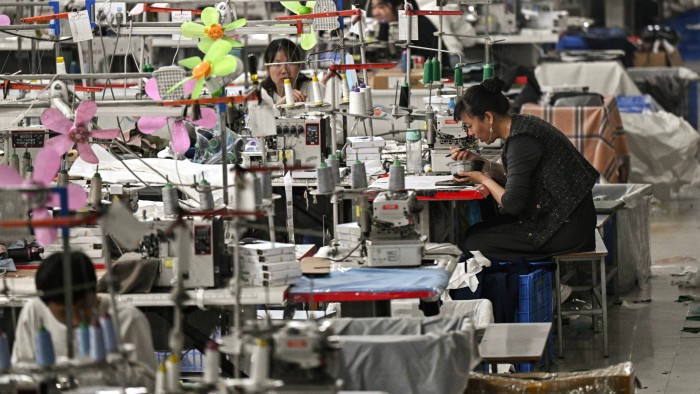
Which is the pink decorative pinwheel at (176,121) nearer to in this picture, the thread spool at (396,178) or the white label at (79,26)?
the thread spool at (396,178)

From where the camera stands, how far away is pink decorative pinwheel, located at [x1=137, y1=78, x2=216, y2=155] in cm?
457

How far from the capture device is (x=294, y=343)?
3262mm

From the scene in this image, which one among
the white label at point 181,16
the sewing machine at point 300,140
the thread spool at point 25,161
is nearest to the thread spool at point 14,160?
the thread spool at point 25,161

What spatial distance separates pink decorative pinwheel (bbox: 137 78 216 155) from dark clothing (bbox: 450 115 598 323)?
1.34m

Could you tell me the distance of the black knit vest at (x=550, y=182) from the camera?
18.8 ft

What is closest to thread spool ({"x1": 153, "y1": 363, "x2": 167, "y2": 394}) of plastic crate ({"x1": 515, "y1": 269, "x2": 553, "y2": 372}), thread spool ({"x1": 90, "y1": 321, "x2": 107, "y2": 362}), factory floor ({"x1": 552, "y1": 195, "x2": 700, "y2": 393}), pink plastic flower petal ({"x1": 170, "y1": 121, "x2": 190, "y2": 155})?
thread spool ({"x1": 90, "y1": 321, "x2": 107, "y2": 362})

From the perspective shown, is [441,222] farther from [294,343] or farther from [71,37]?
[294,343]

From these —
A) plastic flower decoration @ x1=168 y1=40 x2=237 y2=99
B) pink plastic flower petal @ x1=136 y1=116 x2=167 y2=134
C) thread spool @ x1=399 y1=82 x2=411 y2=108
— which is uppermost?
plastic flower decoration @ x1=168 y1=40 x2=237 y2=99

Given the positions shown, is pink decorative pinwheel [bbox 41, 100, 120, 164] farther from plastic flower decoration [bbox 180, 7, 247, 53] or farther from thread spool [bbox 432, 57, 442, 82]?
thread spool [bbox 432, 57, 442, 82]

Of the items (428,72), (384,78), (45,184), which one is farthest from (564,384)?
(384,78)

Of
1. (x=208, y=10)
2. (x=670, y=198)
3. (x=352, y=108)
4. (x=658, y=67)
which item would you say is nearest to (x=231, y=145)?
(x=352, y=108)

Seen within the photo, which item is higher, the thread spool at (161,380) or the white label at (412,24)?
the white label at (412,24)

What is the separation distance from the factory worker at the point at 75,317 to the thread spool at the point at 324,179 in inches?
50.8

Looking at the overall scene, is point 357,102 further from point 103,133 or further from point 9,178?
point 9,178
